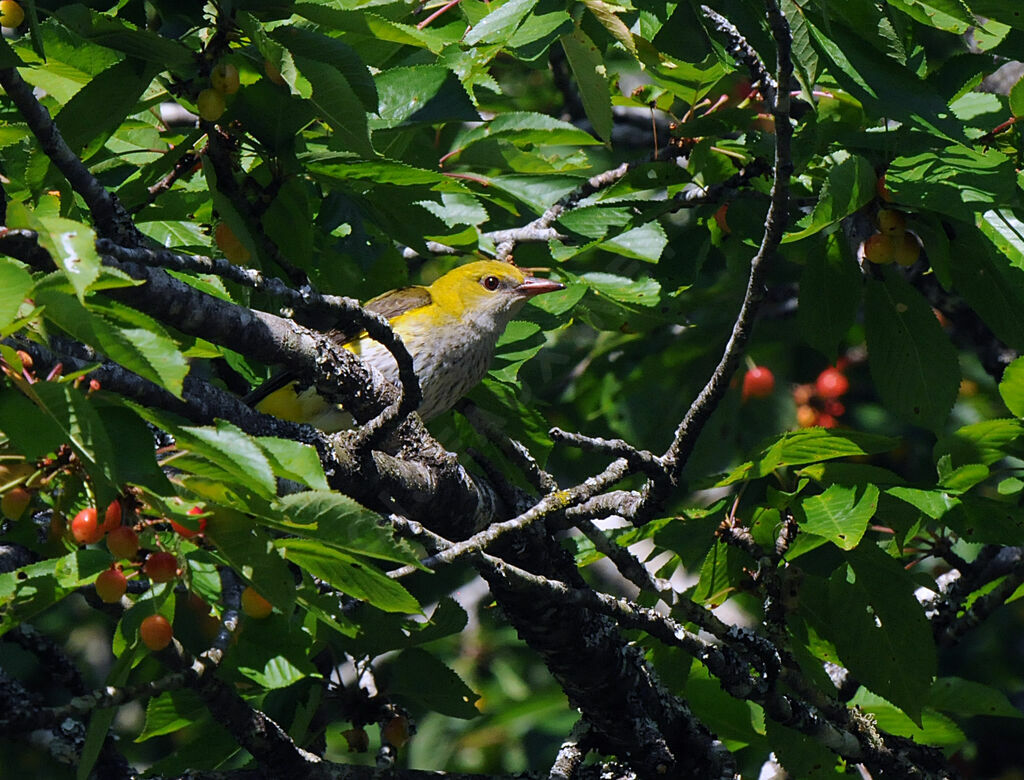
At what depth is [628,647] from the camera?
357 cm

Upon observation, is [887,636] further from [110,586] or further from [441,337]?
[441,337]

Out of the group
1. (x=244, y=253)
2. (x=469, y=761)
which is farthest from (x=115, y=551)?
(x=469, y=761)

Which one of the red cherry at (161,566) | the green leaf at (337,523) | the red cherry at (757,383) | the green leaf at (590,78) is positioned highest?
the green leaf at (590,78)

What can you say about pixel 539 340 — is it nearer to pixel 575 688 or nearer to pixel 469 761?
pixel 575 688

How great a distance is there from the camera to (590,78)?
10.9 ft

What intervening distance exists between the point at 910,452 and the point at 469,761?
2.80 metres

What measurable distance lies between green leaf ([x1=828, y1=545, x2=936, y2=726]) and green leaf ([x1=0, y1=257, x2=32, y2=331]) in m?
2.27

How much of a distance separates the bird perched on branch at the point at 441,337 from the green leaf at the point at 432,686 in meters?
0.88

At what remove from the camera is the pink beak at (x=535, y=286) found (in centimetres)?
448

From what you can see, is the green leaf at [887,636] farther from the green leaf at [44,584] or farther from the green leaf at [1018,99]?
the green leaf at [44,584]

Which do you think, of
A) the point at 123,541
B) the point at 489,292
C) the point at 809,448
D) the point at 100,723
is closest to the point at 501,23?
the point at 809,448

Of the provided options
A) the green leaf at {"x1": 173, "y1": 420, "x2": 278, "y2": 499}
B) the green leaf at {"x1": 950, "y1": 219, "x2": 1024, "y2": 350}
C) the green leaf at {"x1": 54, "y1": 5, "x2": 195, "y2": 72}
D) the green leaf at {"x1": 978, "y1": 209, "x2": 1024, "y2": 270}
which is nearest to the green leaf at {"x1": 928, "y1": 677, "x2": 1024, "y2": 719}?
the green leaf at {"x1": 950, "y1": 219, "x2": 1024, "y2": 350}

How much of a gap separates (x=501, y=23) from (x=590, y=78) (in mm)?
296

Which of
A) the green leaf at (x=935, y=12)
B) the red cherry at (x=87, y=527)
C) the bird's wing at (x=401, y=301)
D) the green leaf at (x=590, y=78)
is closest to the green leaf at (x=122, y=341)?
the red cherry at (x=87, y=527)
